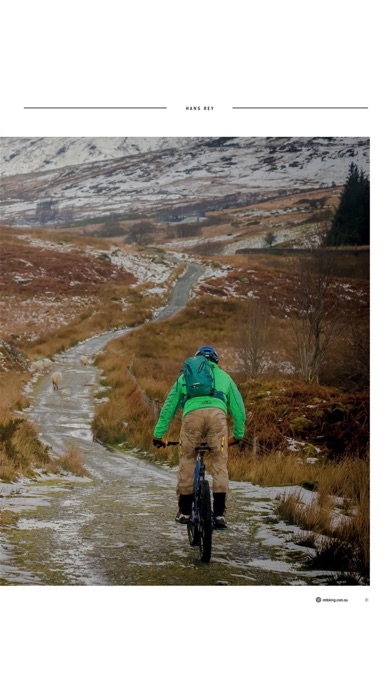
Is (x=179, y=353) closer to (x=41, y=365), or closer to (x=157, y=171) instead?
(x=41, y=365)

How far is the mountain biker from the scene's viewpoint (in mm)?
5867

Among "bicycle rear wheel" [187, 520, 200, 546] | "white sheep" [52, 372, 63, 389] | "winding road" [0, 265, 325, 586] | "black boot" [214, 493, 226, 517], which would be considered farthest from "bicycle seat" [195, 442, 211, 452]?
"white sheep" [52, 372, 63, 389]

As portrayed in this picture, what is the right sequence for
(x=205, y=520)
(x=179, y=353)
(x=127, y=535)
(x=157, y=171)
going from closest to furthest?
1. (x=205, y=520)
2. (x=127, y=535)
3. (x=157, y=171)
4. (x=179, y=353)

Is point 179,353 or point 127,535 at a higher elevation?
point 179,353

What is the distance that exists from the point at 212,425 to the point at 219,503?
729 millimetres

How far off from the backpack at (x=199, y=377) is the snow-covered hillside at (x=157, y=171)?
3.50 metres

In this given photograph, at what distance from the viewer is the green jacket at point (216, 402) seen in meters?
5.89

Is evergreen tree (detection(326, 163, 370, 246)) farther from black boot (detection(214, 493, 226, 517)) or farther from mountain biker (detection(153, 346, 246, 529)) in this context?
black boot (detection(214, 493, 226, 517))

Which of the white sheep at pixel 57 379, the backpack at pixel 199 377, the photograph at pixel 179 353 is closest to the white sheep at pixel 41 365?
the photograph at pixel 179 353

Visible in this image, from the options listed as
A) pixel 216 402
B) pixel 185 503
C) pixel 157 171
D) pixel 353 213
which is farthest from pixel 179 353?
pixel 216 402

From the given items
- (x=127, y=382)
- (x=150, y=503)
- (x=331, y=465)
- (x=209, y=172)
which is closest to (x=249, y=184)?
(x=209, y=172)

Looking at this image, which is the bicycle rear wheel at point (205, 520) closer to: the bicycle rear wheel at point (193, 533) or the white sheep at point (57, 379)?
the bicycle rear wheel at point (193, 533)

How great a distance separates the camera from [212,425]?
5.88 metres

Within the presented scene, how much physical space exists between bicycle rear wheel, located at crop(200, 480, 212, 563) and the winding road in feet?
1.16
